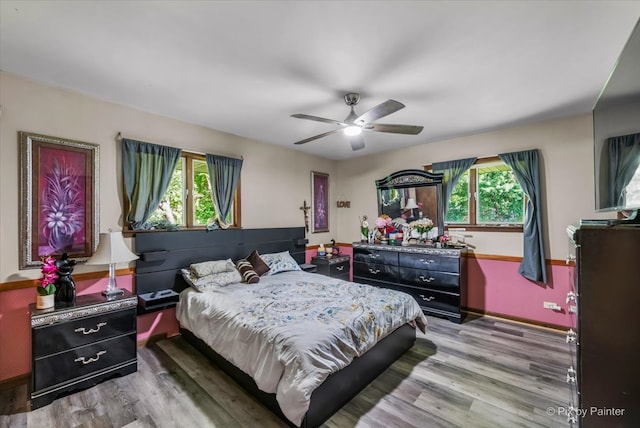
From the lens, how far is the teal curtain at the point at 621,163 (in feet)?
4.37

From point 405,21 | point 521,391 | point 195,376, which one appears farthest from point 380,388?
point 405,21

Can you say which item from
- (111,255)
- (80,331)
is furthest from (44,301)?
(111,255)

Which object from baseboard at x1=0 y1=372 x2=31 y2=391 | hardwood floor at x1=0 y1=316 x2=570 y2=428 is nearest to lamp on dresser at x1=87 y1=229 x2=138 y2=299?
hardwood floor at x1=0 y1=316 x2=570 y2=428

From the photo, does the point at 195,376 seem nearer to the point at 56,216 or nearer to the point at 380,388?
the point at 380,388

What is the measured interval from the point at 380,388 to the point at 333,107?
9.30 feet

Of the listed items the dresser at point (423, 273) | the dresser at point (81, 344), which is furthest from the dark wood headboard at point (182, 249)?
the dresser at point (423, 273)

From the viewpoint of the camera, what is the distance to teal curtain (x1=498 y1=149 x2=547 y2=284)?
3494 millimetres

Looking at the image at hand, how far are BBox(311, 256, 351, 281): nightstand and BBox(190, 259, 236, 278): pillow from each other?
1675mm

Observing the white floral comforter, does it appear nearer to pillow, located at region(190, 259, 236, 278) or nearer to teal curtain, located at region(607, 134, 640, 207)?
pillow, located at region(190, 259, 236, 278)

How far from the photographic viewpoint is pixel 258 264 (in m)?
3.80

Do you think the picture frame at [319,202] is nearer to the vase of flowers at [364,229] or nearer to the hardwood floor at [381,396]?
the vase of flowers at [364,229]

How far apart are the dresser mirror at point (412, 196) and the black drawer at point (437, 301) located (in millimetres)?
1005

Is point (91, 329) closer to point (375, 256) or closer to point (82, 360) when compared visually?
point (82, 360)

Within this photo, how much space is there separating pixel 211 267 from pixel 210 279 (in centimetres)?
20
